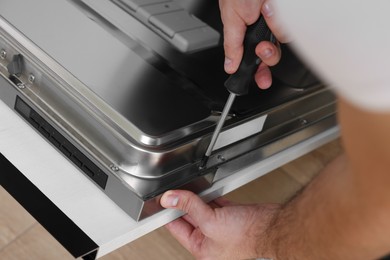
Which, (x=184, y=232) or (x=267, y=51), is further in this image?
(x=184, y=232)

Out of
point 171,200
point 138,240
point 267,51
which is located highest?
point 267,51

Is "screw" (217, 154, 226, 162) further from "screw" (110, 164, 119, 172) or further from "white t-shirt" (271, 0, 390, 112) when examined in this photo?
"white t-shirt" (271, 0, 390, 112)

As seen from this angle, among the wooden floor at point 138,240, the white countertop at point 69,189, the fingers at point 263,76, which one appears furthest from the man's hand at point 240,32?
the wooden floor at point 138,240

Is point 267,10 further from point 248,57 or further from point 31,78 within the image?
point 31,78

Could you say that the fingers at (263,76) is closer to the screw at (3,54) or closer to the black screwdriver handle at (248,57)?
the black screwdriver handle at (248,57)

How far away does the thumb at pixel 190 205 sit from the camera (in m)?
1.11

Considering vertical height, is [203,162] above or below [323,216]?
below

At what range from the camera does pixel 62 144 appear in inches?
45.7

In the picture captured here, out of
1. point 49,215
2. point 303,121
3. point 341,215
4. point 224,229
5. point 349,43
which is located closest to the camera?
point 349,43

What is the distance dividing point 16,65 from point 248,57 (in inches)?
14.7

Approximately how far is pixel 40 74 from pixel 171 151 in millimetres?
253

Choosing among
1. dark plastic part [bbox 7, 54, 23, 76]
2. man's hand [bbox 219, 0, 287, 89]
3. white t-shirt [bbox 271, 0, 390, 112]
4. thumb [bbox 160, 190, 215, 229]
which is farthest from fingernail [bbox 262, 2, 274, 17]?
white t-shirt [bbox 271, 0, 390, 112]

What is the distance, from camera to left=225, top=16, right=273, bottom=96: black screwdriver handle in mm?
1102

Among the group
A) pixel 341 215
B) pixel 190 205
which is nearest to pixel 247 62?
pixel 190 205
